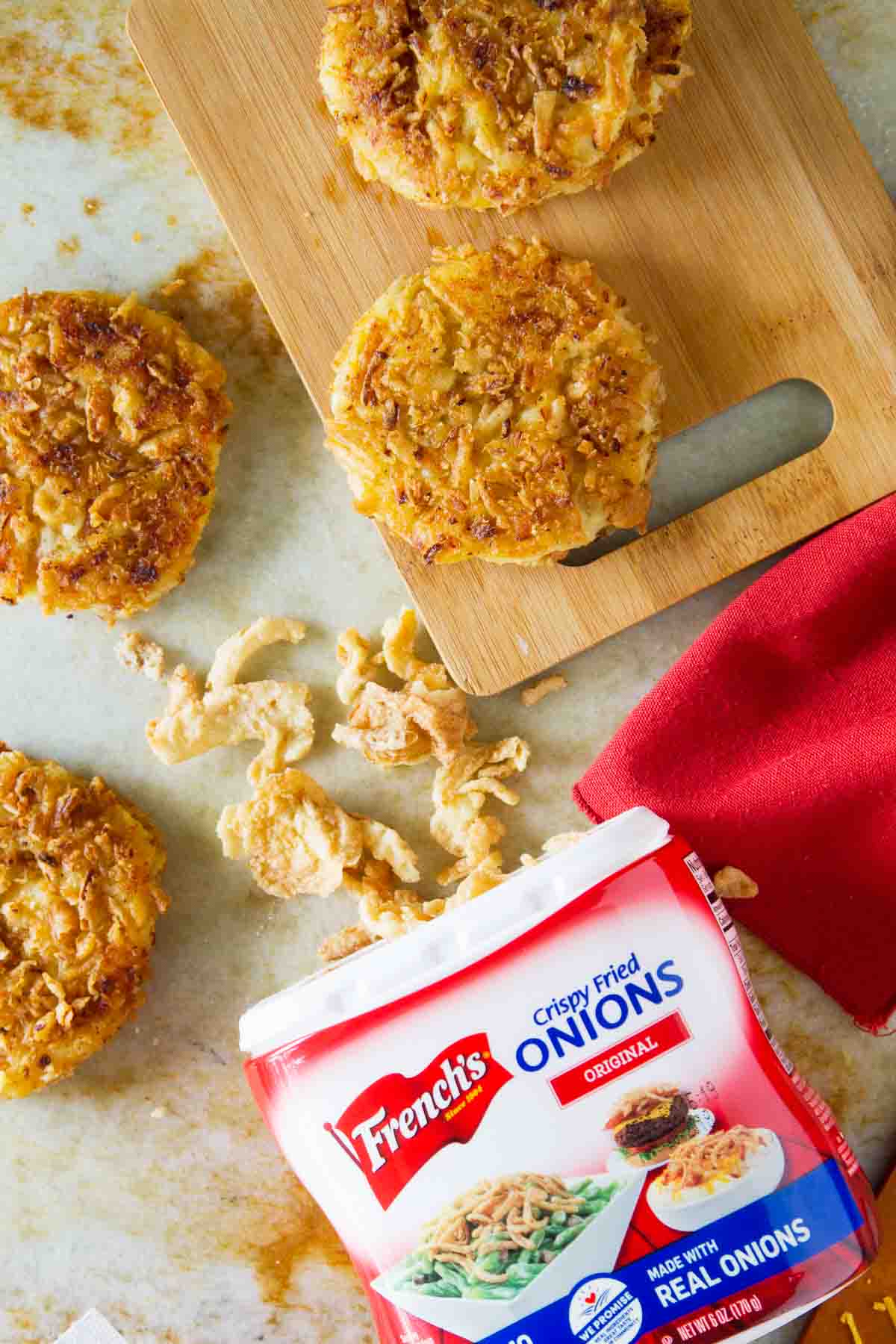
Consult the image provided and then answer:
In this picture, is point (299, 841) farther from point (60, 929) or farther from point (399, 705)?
point (60, 929)

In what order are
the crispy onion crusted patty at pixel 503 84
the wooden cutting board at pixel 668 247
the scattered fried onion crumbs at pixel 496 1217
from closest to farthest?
the scattered fried onion crumbs at pixel 496 1217, the crispy onion crusted patty at pixel 503 84, the wooden cutting board at pixel 668 247

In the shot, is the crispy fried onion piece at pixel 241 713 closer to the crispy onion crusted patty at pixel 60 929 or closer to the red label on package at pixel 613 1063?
the crispy onion crusted patty at pixel 60 929

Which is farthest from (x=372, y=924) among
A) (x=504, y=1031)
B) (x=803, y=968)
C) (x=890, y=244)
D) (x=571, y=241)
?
(x=890, y=244)

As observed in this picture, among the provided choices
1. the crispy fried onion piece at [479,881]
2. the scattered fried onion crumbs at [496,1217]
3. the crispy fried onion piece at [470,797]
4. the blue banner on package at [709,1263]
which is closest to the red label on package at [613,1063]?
the scattered fried onion crumbs at [496,1217]

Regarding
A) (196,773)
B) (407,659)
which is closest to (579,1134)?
(407,659)

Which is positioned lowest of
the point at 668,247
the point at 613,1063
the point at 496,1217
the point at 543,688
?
the point at 496,1217
